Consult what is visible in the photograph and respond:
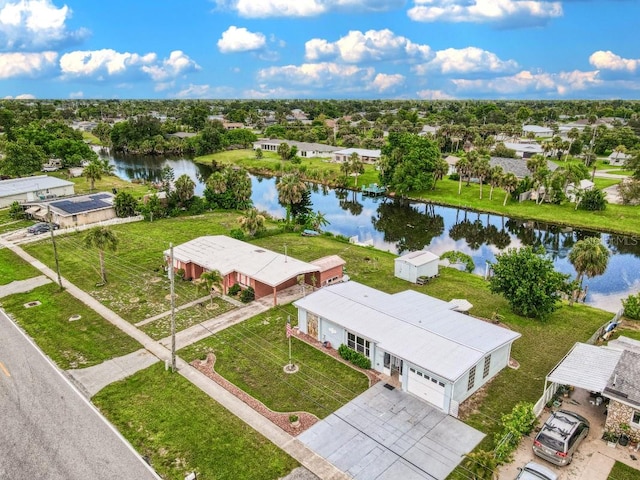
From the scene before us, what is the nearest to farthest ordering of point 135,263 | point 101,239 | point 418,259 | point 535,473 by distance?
point 535,473 → point 101,239 → point 418,259 → point 135,263

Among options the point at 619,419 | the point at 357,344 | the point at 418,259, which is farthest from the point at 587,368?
the point at 418,259

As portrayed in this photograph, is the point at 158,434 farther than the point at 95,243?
No

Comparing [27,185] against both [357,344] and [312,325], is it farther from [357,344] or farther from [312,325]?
[357,344]

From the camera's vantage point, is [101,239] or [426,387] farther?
[101,239]

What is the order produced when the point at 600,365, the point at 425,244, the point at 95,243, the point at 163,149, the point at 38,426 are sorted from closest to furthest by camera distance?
the point at 38,426 < the point at 600,365 < the point at 95,243 < the point at 425,244 < the point at 163,149

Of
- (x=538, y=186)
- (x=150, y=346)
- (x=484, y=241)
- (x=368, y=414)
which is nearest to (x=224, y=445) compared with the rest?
(x=368, y=414)

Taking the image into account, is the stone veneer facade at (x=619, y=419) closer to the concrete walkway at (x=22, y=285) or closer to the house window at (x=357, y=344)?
the house window at (x=357, y=344)

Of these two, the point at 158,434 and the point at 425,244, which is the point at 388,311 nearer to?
the point at 158,434
